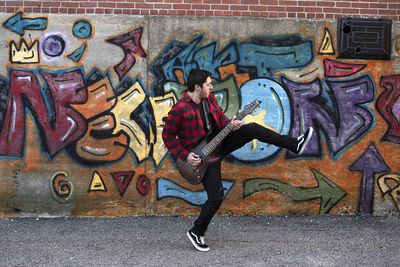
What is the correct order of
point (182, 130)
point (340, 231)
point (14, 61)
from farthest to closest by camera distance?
1. point (14, 61)
2. point (340, 231)
3. point (182, 130)

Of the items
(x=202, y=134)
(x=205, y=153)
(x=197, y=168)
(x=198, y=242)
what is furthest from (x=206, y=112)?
(x=198, y=242)

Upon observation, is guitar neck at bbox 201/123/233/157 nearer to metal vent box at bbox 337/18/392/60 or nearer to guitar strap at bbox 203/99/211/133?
guitar strap at bbox 203/99/211/133

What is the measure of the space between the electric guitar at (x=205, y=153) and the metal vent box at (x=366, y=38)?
2090mm

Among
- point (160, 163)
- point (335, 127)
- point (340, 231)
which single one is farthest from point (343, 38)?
point (160, 163)

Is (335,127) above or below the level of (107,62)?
below

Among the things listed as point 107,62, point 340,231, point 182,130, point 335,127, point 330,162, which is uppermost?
point 107,62

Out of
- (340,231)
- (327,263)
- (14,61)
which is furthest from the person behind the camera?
(14,61)

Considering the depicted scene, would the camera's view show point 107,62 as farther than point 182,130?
Yes

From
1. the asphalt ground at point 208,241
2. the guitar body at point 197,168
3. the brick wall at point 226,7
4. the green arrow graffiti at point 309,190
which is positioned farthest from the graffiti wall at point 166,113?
the guitar body at point 197,168

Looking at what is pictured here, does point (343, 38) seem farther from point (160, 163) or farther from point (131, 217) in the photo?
point (131, 217)

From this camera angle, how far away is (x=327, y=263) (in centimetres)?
413

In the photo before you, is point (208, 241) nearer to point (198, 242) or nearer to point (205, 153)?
point (198, 242)

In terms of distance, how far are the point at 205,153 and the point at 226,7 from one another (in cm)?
242

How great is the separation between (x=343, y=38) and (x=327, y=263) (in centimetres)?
304
